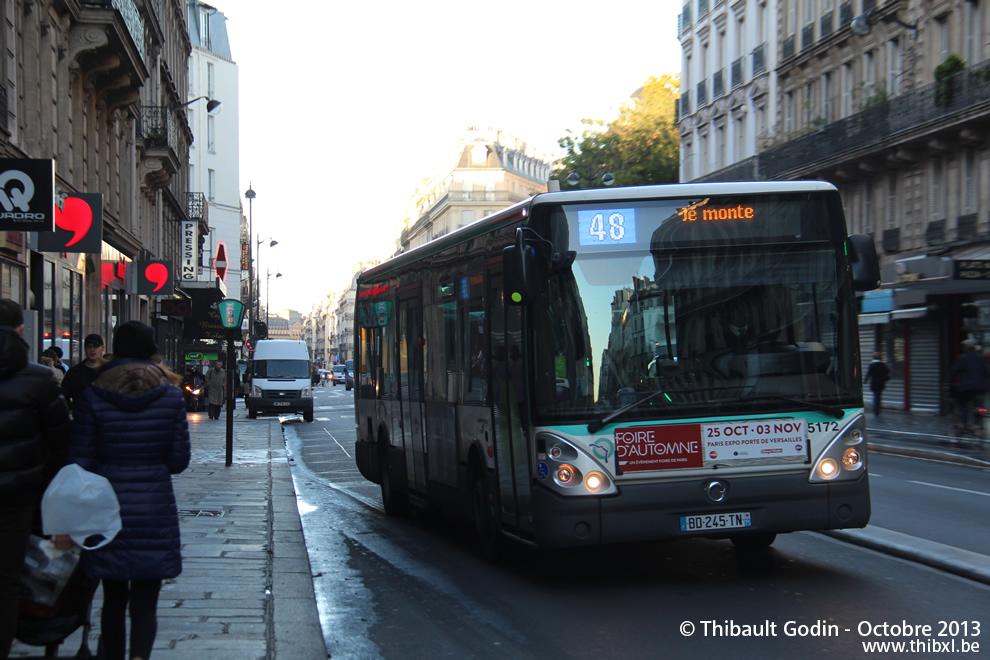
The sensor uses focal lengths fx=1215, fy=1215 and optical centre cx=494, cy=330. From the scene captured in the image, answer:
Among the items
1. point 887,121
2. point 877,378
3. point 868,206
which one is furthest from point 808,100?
point 877,378

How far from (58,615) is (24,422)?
0.92 meters

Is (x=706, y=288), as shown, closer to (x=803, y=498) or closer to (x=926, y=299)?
(x=803, y=498)

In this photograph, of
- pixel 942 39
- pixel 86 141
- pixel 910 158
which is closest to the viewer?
pixel 86 141

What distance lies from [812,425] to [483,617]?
107 inches

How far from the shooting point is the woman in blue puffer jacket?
5.29m

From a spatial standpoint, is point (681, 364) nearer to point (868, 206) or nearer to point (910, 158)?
point (910, 158)

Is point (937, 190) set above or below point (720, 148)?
below

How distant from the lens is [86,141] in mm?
25859

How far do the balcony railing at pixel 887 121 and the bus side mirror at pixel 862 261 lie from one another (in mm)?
22483

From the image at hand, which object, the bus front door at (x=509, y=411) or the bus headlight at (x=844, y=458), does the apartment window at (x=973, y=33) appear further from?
the bus front door at (x=509, y=411)

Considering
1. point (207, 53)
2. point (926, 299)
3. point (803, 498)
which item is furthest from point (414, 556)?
point (207, 53)

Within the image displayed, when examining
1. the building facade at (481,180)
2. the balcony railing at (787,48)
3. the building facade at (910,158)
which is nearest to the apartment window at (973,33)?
the building facade at (910,158)

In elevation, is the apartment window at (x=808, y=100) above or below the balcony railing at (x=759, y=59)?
below

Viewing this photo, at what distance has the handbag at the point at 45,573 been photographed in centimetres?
543
